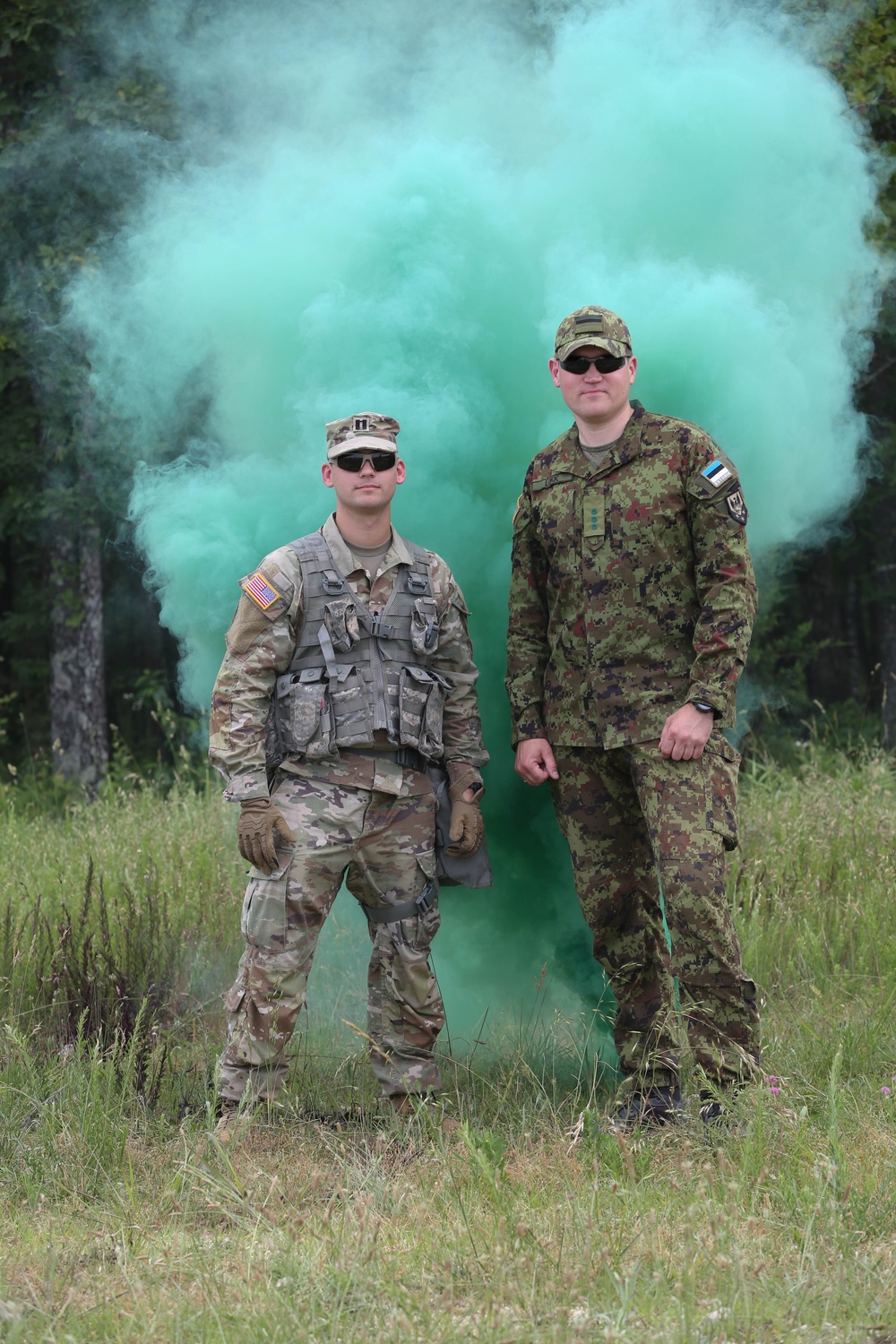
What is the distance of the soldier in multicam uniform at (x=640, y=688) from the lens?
3.66 meters

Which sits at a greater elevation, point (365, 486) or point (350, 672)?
point (365, 486)

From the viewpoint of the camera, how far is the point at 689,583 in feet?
12.5

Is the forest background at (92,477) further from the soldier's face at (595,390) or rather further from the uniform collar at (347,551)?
the soldier's face at (595,390)

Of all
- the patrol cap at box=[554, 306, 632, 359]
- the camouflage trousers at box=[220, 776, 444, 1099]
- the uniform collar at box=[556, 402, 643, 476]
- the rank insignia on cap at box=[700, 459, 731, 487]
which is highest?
the patrol cap at box=[554, 306, 632, 359]

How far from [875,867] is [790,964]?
0.84 metres

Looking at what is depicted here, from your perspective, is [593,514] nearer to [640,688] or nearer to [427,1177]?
[640,688]

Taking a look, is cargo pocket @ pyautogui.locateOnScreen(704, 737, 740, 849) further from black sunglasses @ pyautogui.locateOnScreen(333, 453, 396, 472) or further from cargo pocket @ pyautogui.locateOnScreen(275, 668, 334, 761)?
black sunglasses @ pyautogui.locateOnScreen(333, 453, 396, 472)

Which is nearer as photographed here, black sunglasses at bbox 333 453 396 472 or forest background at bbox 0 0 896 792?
black sunglasses at bbox 333 453 396 472

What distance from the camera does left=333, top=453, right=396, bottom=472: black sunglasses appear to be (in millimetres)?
3844

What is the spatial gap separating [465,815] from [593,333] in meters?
1.44

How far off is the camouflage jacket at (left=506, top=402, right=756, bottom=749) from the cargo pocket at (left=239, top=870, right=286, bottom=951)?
87 cm

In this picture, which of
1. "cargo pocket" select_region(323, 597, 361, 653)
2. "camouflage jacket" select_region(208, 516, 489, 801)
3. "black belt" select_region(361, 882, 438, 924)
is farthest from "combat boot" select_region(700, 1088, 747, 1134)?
"cargo pocket" select_region(323, 597, 361, 653)

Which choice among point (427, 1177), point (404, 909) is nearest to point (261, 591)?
point (404, 909)

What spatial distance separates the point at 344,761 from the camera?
387 centimetres
